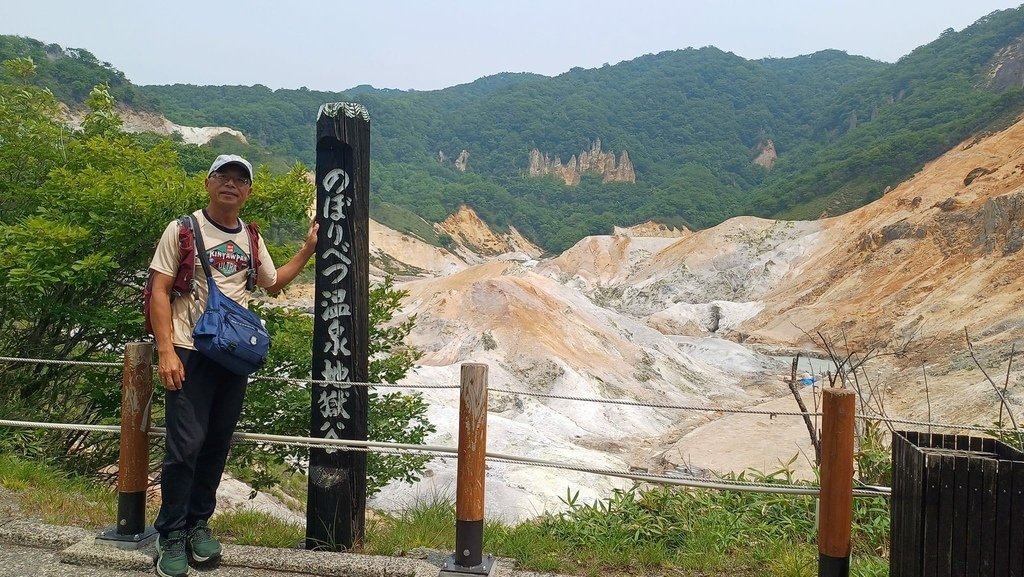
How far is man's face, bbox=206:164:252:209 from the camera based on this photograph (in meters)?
3.31

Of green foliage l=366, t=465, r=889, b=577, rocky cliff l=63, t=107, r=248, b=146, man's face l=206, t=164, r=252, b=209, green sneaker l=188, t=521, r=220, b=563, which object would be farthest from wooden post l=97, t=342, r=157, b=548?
rocky cliff l=63, t=107, r=248, b=146

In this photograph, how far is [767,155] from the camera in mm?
121625

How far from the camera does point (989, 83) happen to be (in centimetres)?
7200

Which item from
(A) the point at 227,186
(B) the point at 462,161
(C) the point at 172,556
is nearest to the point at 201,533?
(C) the point at 172,556

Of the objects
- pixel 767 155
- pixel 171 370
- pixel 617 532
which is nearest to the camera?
pixel 171 370

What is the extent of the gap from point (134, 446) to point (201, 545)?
617mm

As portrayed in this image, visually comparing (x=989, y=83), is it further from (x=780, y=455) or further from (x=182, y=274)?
(x=182, y=274)

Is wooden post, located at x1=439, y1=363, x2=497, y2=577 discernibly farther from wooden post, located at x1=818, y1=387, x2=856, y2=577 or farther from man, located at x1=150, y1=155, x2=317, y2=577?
wooden post, located at x1=818, y1=387, x2=856, y2=577

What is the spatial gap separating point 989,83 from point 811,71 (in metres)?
94.0

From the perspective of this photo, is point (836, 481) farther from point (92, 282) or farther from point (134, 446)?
point (92, 282)

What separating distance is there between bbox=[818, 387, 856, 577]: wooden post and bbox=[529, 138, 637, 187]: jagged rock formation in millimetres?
116003

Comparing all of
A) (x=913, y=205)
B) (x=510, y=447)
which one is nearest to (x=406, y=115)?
(x=913, y=205)

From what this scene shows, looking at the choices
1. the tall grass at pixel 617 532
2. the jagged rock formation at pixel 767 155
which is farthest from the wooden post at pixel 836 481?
the jagged rock formation at pixel 767 155

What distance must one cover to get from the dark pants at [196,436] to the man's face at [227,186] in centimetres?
65
